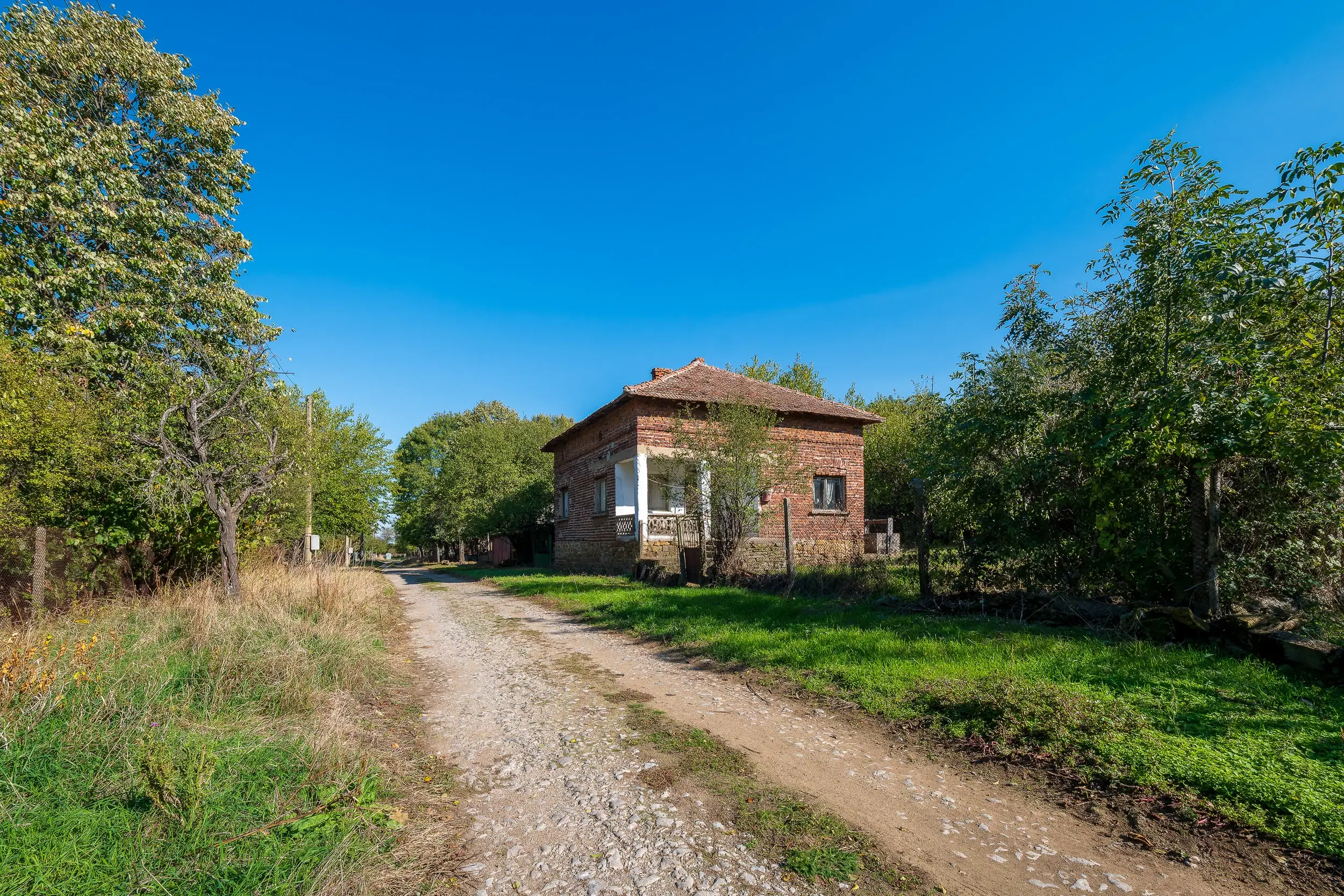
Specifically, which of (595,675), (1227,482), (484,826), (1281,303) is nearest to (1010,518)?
(1227,482)

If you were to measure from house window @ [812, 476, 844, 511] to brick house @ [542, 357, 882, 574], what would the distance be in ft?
0.09

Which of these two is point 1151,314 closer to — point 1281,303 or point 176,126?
point 1281,303

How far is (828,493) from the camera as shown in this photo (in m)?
21.2

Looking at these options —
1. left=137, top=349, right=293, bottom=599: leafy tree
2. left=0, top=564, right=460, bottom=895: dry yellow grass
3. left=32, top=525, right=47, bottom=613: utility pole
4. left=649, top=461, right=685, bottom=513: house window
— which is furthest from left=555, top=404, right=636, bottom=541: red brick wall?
left=0, top=564, right=460, bottom=895: dry yellow grass

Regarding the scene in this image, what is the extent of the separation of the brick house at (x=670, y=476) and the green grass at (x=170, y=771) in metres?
11.4

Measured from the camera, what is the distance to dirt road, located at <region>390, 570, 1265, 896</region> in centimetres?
304

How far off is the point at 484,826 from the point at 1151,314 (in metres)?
8.47

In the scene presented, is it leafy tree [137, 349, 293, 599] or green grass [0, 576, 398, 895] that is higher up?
leafy tree [137, 349, 293, 599]

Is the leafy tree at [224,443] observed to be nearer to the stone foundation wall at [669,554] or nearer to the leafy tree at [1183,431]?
the stone foundation wall at [669,554]

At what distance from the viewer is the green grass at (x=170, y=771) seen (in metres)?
2.79

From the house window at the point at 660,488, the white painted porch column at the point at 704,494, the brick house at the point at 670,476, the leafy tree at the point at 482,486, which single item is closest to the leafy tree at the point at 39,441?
the white painted porch column at the point at 704,494

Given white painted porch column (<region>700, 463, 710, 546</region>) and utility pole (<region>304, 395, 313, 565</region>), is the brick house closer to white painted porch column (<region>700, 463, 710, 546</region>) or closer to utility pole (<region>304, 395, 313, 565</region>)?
white painted porch column (<region>700, 463, 710, 546</region>)

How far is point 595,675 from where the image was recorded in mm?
7223

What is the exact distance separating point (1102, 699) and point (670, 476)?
40.7 feet
